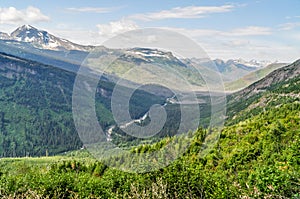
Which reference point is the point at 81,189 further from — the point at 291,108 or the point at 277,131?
the point at 291,108

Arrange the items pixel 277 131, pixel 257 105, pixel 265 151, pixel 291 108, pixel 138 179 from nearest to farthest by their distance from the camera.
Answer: pixel 138 179 → pixel 265 151 → pixel 277 131 → pixel 291 108 → pixel 257 105

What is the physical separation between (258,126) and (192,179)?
227 feet

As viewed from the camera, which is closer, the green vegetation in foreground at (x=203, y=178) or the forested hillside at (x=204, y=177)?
the green vegetation in foreground at (x=203, y=178)

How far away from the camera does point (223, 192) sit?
73.5 ft

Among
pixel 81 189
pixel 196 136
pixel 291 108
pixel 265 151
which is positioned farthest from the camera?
pixel 291 108

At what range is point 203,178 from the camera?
27734 millimetres

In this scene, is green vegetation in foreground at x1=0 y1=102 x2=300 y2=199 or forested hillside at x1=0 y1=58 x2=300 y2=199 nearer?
green vegetation in foreground at x1=0 y1=102 x2=300 y2=199

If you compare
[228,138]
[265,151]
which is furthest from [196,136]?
[265,151]

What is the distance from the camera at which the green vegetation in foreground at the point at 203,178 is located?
16.0 meters

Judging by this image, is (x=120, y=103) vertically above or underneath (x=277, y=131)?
above

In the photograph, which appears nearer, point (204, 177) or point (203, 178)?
point (203, 178)

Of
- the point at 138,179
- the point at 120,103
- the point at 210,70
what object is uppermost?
the point at 210,70

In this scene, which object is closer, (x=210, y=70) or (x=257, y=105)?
(x=210, y=70)

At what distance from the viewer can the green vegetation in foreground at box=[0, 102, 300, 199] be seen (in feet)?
52.6
